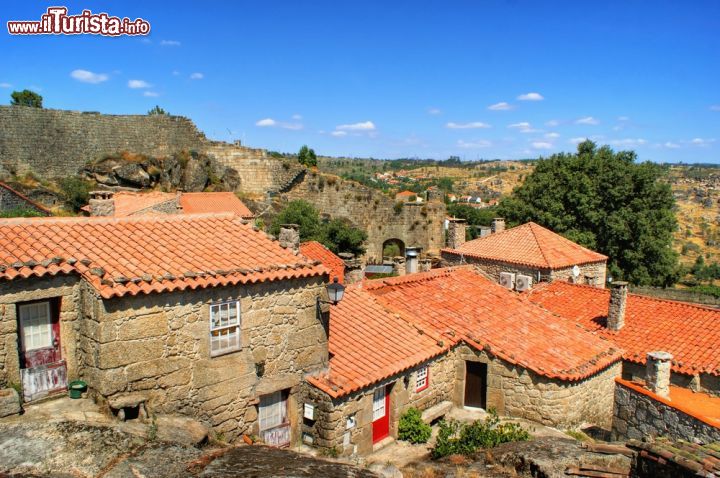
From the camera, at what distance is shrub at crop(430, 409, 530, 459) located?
1012 centimetres

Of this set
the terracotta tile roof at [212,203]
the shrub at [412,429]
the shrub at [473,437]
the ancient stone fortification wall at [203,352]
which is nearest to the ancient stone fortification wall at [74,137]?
the terracotta tile roof at [212,203]

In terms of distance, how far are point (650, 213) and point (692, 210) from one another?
61.5 metres

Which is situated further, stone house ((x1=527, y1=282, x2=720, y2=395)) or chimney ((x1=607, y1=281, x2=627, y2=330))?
chimney ((x1=607, y1=281, x2=627, y2=330))

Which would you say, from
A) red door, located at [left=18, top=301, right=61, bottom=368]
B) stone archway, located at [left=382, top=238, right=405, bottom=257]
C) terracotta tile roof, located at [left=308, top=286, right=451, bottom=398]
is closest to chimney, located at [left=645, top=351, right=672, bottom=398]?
terracotta tile roof, located at [left=308, top=286, right=451, bottom=398]

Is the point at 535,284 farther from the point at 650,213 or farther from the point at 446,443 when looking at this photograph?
the point at 650,213

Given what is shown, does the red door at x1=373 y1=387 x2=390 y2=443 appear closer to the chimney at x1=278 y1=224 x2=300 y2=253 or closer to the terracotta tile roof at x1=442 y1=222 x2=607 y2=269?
the chimney at x1=278 y1=224 x2=300 y2=253

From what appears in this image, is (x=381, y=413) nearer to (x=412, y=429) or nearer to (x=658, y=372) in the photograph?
(x=412, y=429)

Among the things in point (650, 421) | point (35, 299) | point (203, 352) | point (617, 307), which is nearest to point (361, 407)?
point (203, 352)

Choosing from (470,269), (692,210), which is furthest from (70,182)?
(692,210)

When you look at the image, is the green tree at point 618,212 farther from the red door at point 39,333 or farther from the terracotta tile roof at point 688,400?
the red door at point 39,333

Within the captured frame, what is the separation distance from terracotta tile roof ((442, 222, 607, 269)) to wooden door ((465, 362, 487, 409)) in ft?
29.0

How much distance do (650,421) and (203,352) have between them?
32.5ft

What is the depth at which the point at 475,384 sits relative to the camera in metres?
12.4

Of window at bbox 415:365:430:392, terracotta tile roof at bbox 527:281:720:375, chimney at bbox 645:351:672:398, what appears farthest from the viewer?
terracotta tile roof at bbox 527:281:720:375
